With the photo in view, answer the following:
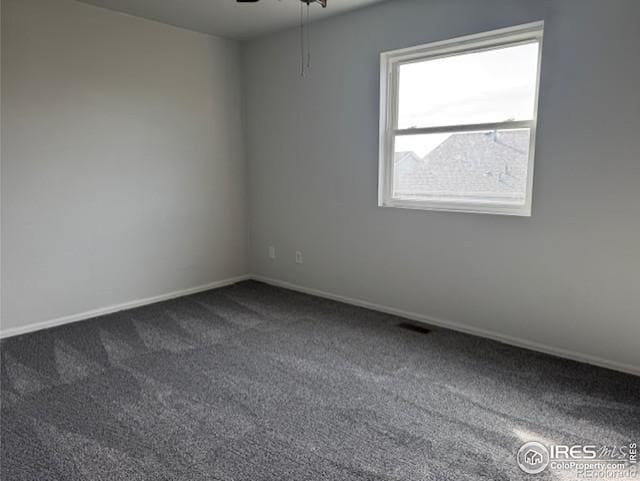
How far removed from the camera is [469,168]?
3.23 m

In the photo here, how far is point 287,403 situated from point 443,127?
2.26m

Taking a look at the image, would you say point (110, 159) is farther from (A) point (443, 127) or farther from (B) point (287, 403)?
(A) point (443, 127)

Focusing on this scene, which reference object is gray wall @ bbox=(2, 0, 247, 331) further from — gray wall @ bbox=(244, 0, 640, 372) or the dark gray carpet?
the dark gray carpet

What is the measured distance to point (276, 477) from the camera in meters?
1.81

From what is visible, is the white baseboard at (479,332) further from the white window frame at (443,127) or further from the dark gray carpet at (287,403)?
the white window frame at (443,127)

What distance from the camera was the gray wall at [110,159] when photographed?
3232 millimetres

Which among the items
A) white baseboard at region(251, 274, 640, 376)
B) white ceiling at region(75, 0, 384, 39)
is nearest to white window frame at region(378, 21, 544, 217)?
white ceiling at region(75, 0, 384, 39)

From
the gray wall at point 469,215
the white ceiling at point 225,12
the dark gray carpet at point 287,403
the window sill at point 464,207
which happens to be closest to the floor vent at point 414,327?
the dark gray carpet at point 287,403

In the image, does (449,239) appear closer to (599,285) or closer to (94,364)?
(599,285)

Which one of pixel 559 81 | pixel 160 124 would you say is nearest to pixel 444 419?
pixel 559 81

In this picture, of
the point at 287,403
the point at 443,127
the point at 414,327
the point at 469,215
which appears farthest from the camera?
the point at 414,327

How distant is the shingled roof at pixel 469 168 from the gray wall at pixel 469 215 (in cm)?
17

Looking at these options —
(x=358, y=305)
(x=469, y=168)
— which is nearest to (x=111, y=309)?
(x=358, y=305)

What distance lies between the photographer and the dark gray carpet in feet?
6.23
